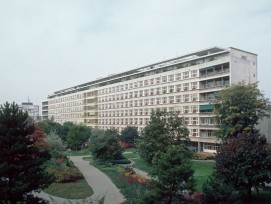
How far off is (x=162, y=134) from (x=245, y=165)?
481 inches

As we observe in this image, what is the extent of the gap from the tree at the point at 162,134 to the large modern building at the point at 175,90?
13080mm

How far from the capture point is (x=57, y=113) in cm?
11981

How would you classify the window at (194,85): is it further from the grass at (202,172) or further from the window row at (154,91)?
the grass at (202,172)

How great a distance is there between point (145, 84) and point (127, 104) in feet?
32.8

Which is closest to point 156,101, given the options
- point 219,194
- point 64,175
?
point 64,175

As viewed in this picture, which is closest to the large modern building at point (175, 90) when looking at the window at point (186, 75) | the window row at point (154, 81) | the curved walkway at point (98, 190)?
the window row at point (154, 81)

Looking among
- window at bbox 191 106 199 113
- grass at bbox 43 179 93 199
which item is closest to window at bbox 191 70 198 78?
window at bbox 191 106 199 113

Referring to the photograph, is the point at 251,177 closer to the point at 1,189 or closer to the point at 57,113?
the point at 1,189

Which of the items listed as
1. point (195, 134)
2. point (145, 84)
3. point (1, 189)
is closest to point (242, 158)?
point (1, 189)

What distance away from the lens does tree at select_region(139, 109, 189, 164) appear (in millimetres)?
28469

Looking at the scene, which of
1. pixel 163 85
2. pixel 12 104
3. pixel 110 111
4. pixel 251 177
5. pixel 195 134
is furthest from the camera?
pixel 110 111

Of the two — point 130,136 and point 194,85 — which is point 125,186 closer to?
point 194,85

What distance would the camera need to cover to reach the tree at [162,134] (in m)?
28.5

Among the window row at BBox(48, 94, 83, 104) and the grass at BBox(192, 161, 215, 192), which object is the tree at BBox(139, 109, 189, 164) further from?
the window row at BBox(48, 94, 83, 104)
